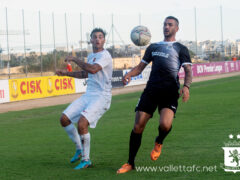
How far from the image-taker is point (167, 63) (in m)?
7.16

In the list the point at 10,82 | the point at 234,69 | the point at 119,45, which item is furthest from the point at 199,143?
the point at 234,69

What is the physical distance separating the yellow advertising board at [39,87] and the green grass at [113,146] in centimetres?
972

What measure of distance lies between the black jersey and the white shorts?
0.96m

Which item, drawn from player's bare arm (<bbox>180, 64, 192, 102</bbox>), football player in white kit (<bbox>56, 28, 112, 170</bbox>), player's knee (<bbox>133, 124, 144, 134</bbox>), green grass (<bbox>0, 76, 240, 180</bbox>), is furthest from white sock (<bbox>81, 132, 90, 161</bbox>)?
player's bare arm (<bbox>180, 64, 192, 102</bbox>)

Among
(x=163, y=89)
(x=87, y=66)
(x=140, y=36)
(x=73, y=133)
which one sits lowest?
(x=73, y=133)

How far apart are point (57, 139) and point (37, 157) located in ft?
8.03

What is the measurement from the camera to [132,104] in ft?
66.5

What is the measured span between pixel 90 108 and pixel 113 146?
7.09ft

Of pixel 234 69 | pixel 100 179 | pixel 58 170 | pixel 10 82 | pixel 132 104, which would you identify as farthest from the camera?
pixel 234 69

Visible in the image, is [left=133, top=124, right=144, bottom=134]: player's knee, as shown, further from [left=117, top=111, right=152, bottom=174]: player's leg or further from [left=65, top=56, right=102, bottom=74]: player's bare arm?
[left=65, top=56, right=102, bottom=74]: player's bare arm

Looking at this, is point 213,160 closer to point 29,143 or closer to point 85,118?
point 85,118

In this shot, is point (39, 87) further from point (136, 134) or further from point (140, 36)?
point (136, 134)

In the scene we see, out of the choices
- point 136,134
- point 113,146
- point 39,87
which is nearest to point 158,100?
point 136,134

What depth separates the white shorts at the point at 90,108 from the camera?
7648 millimetres
